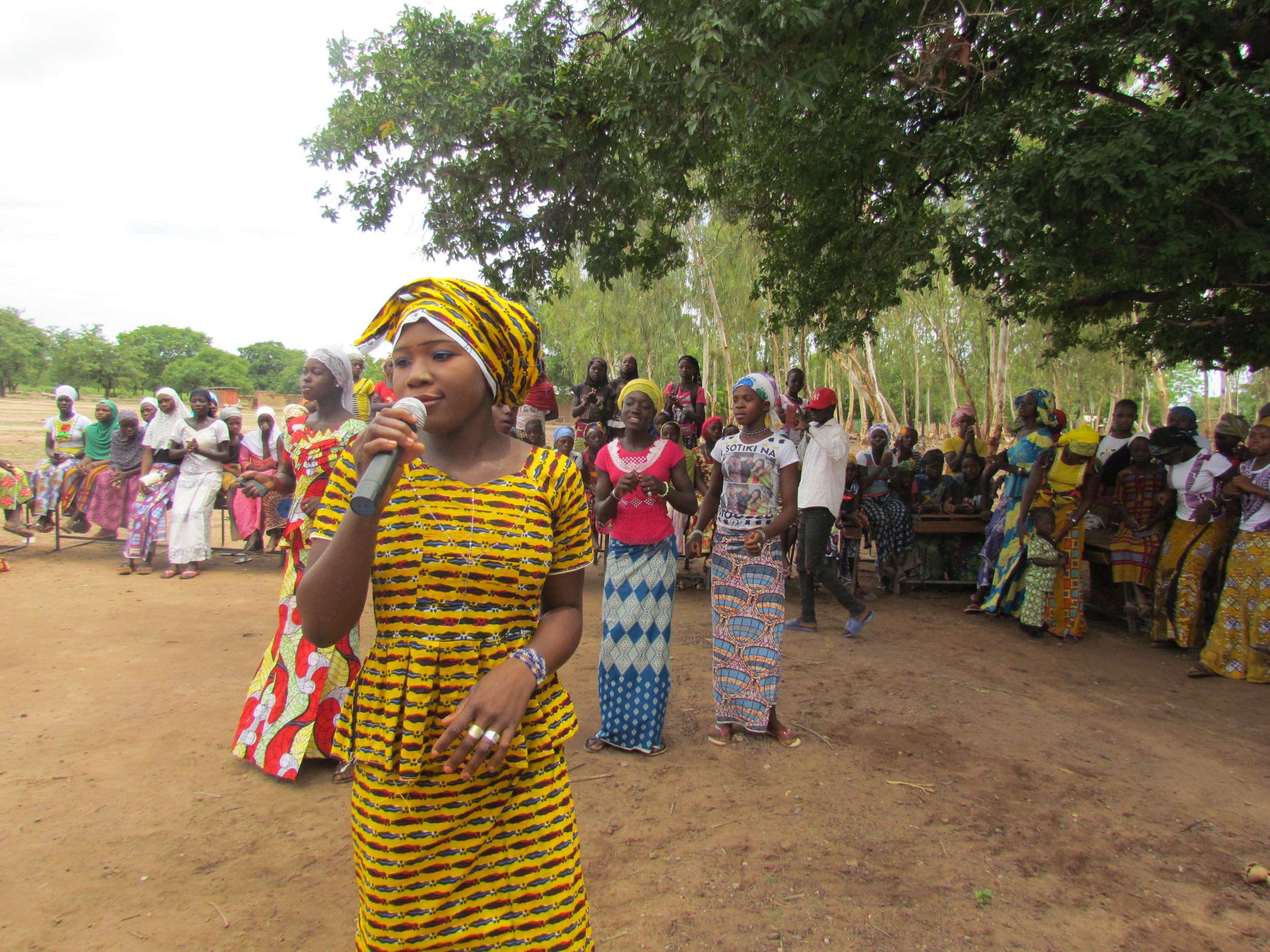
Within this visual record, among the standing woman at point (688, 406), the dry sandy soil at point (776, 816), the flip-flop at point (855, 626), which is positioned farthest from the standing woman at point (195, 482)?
the flip-flop at point (855, 626)

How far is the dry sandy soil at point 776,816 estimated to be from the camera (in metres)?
2.73

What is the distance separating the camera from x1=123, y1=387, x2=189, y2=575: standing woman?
8719 mm

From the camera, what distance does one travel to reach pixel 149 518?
28.8 feet

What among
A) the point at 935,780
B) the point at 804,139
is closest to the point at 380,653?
the point at 935,780

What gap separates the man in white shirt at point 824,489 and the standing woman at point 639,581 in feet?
8.11

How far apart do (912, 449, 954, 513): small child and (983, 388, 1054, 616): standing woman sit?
139 centimetres

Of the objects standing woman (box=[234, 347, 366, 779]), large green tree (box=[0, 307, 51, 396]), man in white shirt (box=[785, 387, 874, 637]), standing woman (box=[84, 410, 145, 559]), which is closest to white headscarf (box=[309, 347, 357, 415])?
standing woman (box=[234, 347, 366, 779])

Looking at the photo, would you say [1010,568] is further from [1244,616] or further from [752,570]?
[752,570]

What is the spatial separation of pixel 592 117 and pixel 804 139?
→ 2012 mm

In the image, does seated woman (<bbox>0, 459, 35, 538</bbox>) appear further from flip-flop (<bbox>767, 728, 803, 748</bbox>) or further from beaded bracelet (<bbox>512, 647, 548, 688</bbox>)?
beaded bracelet (<bbox>512, 647, 548, 688</bbox>)

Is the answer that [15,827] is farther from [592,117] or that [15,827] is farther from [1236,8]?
[1236,8]

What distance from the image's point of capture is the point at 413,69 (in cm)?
738

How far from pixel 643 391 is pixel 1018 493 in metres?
4.61

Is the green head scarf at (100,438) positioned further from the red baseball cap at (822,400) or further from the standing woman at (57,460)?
the red baseball cap at (822,400)
